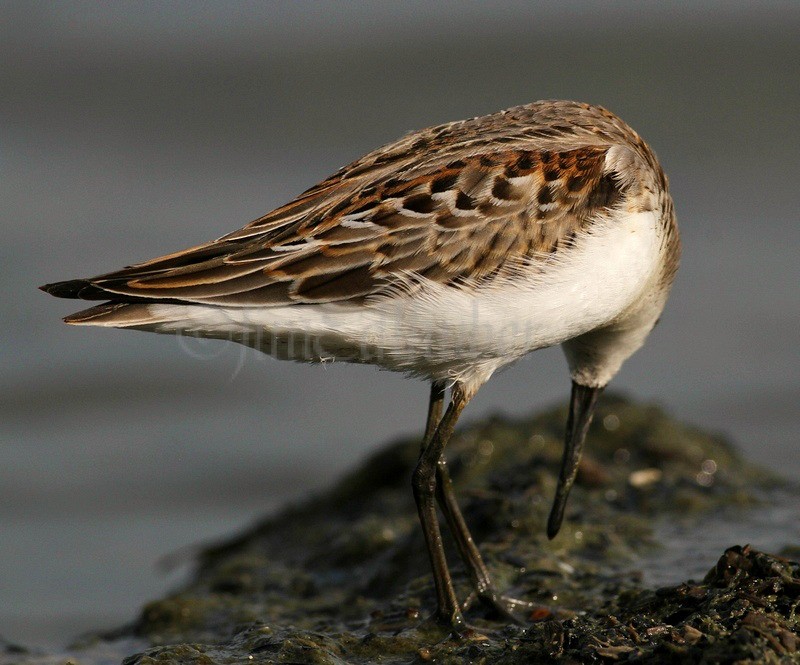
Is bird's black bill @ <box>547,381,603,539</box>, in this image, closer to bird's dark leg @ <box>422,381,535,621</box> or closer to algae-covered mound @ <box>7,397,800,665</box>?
algae-covered mound @ <box>7,397,800,665</box>

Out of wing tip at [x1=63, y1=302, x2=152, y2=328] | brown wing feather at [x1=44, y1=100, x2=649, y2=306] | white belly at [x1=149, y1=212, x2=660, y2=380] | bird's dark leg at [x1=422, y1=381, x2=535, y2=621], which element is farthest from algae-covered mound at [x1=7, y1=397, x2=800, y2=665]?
brown wing feather at [x1=44, y1=100, x2=649, y2=306]

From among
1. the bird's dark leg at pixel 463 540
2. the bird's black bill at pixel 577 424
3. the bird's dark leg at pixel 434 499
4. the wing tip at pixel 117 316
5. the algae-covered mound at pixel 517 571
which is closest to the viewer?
the algae-covered mound at pixel 517 571

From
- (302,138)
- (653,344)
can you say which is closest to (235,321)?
(653,344)

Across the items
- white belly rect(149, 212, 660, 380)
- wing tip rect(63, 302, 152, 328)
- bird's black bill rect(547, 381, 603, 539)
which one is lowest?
bird's black bill rect(547, 381, 603, 539)

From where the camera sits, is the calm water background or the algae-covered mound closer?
the algae-covered mound

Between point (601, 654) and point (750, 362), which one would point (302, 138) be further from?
point (601, 654)

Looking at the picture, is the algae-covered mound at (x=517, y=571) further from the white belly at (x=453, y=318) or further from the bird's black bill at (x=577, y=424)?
the white belly at (x=453, y=318)

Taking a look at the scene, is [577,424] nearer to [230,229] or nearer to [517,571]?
[517,571]

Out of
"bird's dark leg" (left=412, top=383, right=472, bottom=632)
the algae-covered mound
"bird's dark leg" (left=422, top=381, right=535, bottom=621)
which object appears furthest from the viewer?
"bird's dark leg" (left=422, top=381, right=535, bottom=621)

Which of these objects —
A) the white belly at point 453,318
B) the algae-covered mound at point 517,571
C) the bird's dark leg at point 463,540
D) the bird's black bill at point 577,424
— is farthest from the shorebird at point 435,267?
the bird's black bill at point 577,424
